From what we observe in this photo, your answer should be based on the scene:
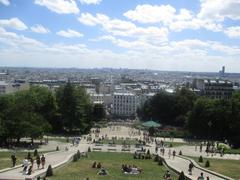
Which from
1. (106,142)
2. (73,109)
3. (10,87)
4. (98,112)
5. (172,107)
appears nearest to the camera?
(106,142)

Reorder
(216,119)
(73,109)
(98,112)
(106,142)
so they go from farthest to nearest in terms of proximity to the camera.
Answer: (98,112) → (73,109) → (216,119) → (106,142)

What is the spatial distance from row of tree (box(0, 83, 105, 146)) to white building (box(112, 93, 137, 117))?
239ft

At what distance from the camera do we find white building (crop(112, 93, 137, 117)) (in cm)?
16762

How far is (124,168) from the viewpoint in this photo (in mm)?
38000

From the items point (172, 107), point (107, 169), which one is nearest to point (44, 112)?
point (172, 107)

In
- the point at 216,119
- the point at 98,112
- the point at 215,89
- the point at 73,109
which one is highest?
the point at 73,109

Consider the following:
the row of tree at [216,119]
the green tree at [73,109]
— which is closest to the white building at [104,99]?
the green tree at [73,109]

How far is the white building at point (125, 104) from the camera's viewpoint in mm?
167625

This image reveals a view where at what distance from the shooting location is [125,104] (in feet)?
551

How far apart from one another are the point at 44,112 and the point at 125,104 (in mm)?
84973

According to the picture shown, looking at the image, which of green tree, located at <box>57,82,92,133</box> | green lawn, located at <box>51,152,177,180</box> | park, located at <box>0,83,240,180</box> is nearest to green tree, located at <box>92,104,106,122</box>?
park, located at <box>0,83,240,180</box>

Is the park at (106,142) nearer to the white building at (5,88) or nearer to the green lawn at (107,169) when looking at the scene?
the green lawn at (107,169)

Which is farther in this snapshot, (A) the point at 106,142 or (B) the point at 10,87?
(B) the point at 10,87

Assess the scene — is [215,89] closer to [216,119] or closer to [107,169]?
[216,119]
